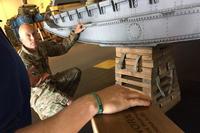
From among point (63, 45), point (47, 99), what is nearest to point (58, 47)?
point (63, 45)

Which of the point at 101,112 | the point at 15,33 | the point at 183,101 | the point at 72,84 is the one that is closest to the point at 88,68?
the point at 72,84

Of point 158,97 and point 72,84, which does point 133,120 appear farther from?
point 72,84

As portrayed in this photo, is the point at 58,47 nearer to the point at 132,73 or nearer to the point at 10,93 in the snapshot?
the point at 132,73

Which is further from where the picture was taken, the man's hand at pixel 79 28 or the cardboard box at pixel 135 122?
the man's hand at pixel 79 28

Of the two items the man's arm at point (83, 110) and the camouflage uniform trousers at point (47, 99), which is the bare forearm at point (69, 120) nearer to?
the man's arm at point (83, 110)

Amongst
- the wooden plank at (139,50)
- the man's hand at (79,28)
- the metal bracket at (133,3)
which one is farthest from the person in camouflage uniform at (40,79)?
the metal bracket at (133,3)

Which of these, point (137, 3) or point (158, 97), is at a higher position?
point (137, 3)

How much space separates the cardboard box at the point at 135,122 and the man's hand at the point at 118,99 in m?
0.03

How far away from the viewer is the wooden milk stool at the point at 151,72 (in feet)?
11.1

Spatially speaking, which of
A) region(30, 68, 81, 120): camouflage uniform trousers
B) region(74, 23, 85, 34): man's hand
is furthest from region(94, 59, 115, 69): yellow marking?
region(30, 68, 81, 120): camouflage uniform trousers

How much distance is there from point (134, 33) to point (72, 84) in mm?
1242

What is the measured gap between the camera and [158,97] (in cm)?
358

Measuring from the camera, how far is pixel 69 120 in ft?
3.13

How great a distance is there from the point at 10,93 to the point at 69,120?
0.24 meters
